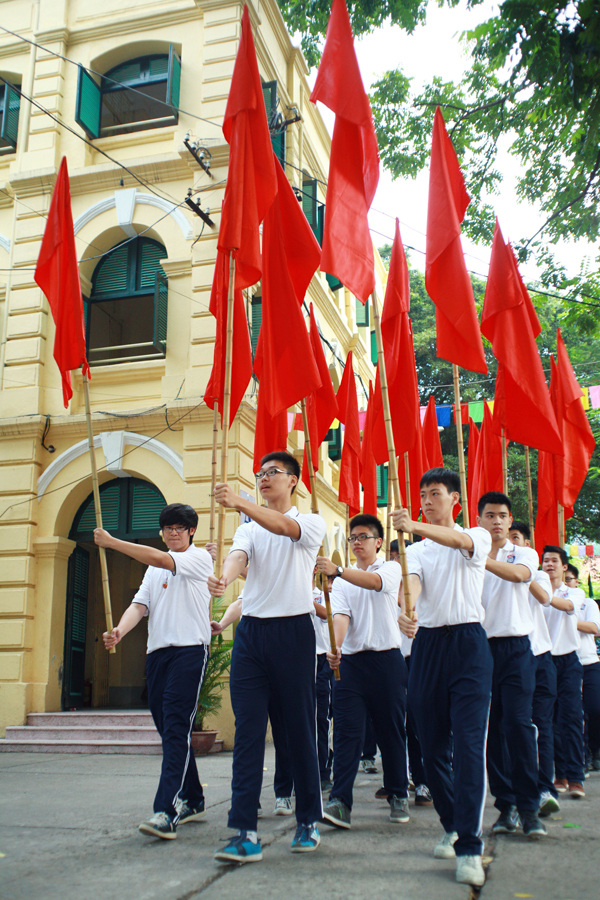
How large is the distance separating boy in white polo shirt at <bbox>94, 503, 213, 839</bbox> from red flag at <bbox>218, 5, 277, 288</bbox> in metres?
1.92

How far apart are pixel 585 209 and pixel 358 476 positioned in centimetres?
409

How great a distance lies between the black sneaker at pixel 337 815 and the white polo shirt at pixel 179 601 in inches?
47.8

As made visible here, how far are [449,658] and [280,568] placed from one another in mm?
974

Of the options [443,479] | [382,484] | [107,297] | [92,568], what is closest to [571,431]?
[443,479]

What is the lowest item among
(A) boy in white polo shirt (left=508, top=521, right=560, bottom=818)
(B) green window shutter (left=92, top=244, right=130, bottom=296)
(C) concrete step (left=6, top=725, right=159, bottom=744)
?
(C) concrete step (left=6, top=725, right=159, bottom=744)

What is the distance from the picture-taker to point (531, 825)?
A: 428cm

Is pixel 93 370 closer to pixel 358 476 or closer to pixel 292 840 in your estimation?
pixel 358 476

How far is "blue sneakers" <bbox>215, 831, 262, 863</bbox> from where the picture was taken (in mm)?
3562

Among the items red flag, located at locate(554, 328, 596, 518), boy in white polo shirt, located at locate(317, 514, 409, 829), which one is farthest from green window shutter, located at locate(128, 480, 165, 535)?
boy in white polo shirt, located at locate(317, 514, 409, 829)

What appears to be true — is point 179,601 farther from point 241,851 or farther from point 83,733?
point 83,733

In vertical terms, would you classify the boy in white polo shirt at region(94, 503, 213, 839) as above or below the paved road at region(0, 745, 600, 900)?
above

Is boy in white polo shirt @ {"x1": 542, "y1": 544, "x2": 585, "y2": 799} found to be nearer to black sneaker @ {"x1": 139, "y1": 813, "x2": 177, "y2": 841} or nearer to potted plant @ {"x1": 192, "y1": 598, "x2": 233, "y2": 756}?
black sneaker @ {"x1": 139, "y1": 813, "x2": 177, "y2": 841}

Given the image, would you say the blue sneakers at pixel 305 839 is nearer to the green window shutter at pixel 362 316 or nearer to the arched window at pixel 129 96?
the arched window at pixel 129 96

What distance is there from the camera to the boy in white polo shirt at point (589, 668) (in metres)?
7.45
